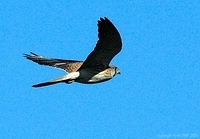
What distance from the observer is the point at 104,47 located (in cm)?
1475

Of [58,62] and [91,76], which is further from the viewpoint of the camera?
[58,62]

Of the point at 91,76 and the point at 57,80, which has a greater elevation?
the point at 91,76

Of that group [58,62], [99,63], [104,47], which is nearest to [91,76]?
[99,63]

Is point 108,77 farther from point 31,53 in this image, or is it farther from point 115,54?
point 31,53

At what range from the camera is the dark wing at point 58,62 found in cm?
1623

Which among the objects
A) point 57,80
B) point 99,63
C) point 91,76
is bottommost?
point 57,80

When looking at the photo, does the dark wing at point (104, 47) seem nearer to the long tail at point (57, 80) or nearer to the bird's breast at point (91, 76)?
the bird's breast at point (91, 76)

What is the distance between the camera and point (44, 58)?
57.9 feet

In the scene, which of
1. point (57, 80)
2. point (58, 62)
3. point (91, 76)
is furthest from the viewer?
point (58, 62)

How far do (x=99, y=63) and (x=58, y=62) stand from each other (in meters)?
2.04

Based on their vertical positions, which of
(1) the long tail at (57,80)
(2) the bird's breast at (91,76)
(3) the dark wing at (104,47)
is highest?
(3) the dark wing at (104,47)

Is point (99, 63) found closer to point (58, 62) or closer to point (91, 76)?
point (91, 76)

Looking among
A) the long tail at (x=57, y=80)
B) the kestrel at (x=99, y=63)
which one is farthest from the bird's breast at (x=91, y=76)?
the long tail at (x=57, y=80)

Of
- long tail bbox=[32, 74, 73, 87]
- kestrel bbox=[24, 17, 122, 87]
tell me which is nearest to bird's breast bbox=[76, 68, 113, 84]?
kestrel bbox=[24, 17, 122, 87]
